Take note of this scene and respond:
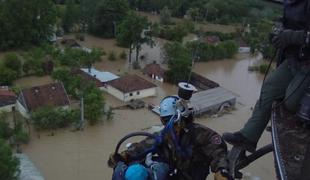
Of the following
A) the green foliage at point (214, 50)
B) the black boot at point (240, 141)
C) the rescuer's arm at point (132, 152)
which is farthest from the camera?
the green foliage at point (214, 50)

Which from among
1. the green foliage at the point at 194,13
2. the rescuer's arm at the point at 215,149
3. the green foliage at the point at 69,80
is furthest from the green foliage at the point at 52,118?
the green foliage at the point at 194,13

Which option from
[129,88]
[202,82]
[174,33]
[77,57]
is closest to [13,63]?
[77,57]

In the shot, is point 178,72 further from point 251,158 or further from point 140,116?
point 251,158

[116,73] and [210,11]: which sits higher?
[210,11]

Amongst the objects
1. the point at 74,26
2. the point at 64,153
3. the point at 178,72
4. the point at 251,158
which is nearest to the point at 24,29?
the point at 74,26

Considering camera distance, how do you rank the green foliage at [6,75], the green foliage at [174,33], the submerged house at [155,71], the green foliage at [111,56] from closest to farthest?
1. the green foliage at [6,75]
2. the submerged house at [155,71]
3. the green foliage at [111,56]
4. the green foliage at [174,33]

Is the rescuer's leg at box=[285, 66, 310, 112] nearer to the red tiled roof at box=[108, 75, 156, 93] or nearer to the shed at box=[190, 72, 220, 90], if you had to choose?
the red tiled roof at box=[108, 75, 156, 93]

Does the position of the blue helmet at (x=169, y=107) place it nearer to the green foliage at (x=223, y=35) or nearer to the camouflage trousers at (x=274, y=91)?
the camouflage trousers at (x=274, y=91)
